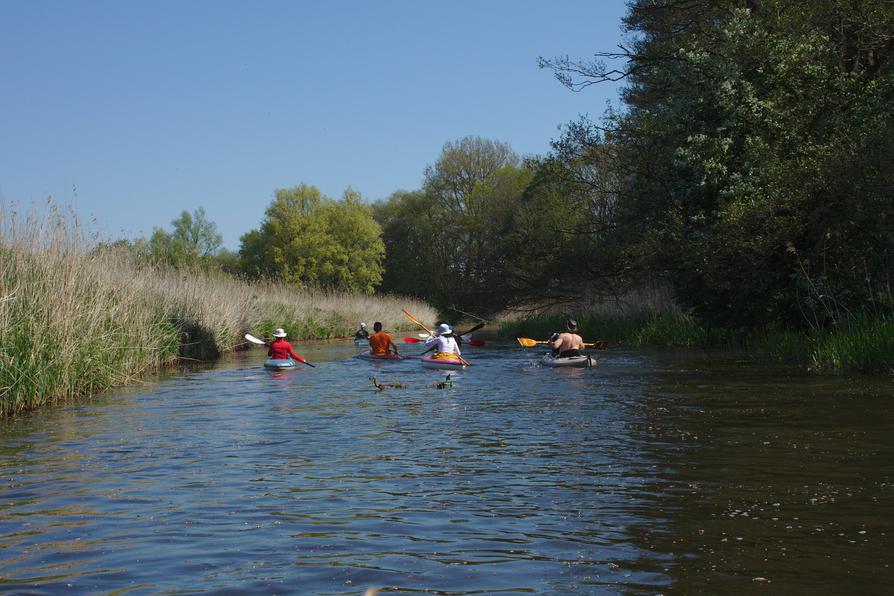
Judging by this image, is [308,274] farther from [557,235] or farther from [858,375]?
[858,375]

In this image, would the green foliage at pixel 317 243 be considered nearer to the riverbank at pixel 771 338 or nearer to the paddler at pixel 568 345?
the riverbank at pixel 771 338

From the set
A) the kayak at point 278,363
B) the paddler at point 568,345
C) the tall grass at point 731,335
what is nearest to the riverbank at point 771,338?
the tall grass at point 731,335

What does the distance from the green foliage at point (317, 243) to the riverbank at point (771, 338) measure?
35.9 metres

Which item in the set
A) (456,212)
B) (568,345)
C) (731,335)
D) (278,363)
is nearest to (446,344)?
(568,345)

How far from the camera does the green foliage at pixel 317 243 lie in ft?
234

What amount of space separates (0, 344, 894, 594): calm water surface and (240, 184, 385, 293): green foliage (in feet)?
187

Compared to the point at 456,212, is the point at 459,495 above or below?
below

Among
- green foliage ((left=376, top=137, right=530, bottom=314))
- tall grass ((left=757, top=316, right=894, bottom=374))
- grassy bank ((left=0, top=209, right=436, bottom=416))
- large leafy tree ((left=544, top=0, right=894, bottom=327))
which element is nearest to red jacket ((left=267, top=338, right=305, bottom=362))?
grassy bank ((left=0, top=209, right=436, bottom=416))

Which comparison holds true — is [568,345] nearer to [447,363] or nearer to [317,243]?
[447,363]

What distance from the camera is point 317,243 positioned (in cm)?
7150

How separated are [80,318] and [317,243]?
2275 inches

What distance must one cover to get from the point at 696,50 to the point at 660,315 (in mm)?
10133

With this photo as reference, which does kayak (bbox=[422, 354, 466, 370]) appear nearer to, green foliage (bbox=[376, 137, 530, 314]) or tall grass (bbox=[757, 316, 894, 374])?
tall grass (bbox=[757, 316, 894, 374])

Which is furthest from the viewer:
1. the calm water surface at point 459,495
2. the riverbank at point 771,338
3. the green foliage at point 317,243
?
the green foliage at point 317,243
